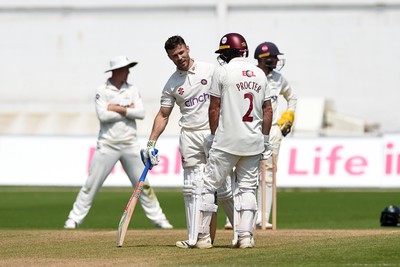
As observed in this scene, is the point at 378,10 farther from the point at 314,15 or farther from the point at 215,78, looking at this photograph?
the point at 215,78

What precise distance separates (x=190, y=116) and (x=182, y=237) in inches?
75.8

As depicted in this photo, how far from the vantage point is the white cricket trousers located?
1688 centimetres

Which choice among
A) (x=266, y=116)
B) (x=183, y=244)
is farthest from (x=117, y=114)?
(x=266, y=116)

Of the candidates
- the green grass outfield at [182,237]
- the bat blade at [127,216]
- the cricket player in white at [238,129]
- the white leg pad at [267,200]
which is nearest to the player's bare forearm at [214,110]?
the cricket player in white at [238,129]

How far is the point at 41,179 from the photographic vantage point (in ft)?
86.8

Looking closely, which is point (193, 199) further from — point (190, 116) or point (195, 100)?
A: point (195, 100)

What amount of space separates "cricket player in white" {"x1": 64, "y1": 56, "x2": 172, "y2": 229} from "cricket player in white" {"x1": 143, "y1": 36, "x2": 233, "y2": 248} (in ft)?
13.9

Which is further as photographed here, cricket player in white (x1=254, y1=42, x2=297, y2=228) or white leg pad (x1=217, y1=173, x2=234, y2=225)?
cricket player in white (x1=254, y1=42, x2=297, y2=228)

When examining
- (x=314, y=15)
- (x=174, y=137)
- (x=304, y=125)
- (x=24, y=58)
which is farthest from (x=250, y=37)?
(x=174, y=137)

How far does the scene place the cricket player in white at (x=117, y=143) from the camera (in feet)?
55.3

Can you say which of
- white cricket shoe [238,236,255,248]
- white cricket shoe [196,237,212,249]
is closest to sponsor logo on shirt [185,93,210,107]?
white cricket shoe [196,237,212,249]

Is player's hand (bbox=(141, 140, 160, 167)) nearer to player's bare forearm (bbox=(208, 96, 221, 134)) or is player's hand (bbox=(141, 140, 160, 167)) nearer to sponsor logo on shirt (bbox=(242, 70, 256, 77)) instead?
player's bare forearm (bbox=(208, 96, 221, 134))

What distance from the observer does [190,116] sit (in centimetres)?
1258

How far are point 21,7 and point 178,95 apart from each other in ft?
89.9
